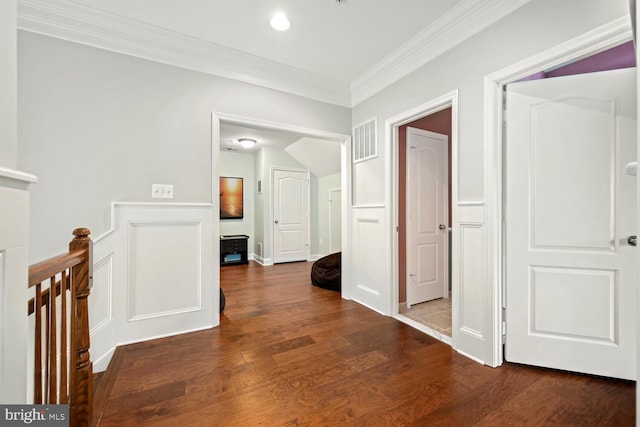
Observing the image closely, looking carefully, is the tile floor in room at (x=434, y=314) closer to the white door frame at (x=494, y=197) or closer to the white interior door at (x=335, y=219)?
the white door frame at (x=494, y=197)

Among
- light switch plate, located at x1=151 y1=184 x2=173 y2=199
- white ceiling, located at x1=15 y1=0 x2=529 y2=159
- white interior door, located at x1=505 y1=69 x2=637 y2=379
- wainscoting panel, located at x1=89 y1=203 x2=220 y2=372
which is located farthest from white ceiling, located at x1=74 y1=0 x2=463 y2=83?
wainscoting panel, located at x1=89 y1=203 x2=220 y2=372

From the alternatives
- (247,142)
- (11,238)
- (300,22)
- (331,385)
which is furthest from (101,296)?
(247,142)

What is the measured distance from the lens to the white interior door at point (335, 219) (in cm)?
602

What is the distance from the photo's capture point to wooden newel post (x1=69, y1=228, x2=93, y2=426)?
1.25 metres

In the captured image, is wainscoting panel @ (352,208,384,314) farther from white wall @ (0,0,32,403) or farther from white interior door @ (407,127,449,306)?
white wall @ (0,0,32,403)

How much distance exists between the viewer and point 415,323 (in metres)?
2.65

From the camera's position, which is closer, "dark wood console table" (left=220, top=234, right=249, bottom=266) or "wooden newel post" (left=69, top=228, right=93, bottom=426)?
"wooden newel post" (left=69, top=228, right=93, bottom=426)

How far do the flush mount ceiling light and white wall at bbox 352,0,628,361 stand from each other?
3.36 meters

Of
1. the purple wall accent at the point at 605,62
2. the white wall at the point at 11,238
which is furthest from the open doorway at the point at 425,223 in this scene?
the white wall at the point at 11,238

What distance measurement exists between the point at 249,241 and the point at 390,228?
426 cm

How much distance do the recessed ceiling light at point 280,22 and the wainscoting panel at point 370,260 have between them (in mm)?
1878

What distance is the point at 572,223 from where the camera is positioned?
1.77 metres

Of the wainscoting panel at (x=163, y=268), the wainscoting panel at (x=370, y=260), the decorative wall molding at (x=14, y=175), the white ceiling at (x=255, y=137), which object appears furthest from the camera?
the white ceiling at (x=255, y=137)

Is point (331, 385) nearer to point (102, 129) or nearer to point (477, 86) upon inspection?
point (477, 86)
